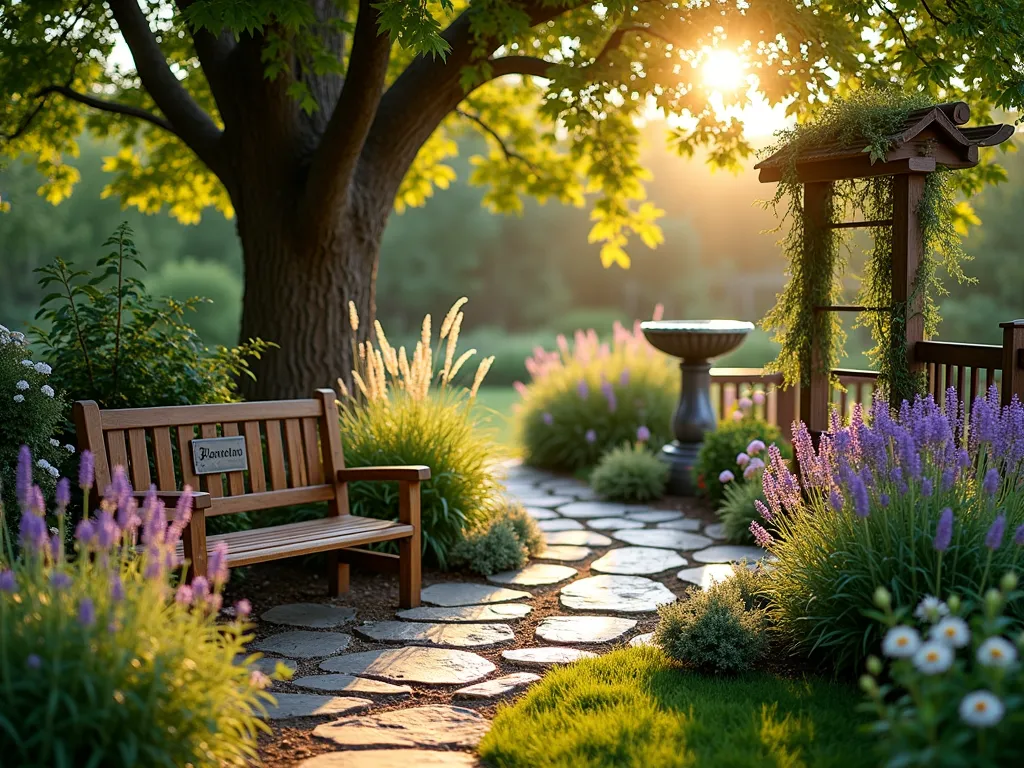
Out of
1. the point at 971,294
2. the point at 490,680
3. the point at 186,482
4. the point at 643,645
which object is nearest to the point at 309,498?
the point at 186,482

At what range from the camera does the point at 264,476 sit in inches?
191

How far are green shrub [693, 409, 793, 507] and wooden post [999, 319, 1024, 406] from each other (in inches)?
91.5

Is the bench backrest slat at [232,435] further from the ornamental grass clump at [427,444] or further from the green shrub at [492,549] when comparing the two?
the green shrub at [492,549]

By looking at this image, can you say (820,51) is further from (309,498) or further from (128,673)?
(128,673)

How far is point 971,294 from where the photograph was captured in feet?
83.7

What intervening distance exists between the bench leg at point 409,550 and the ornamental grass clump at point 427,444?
2.11 ft

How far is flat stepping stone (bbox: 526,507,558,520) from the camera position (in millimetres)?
7188

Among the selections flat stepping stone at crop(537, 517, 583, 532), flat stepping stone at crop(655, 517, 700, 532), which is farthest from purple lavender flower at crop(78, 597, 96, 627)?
flat stepping stone at crop(655, 517, 700, 532)

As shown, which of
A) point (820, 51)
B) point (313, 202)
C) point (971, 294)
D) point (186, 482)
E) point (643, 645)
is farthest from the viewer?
point (971, 294)

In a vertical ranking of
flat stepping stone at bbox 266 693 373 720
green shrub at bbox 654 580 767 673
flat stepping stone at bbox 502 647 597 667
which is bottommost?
flat stepping stone at bbox 502 647 597 667

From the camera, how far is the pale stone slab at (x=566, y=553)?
589 centimetres

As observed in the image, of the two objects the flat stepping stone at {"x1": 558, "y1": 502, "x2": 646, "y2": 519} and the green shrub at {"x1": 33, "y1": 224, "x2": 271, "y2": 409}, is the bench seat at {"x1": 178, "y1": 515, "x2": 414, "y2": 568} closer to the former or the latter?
the green shrub at {"x1": 33, "y1": 224, "x2": 271, "y2": 409}

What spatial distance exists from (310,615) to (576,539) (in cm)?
216

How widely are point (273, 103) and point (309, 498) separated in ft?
9.06
